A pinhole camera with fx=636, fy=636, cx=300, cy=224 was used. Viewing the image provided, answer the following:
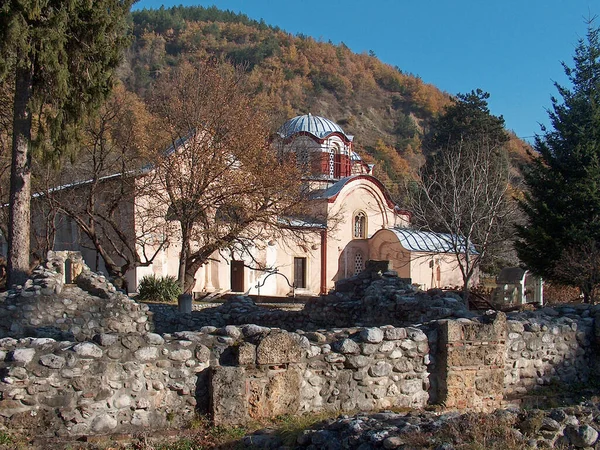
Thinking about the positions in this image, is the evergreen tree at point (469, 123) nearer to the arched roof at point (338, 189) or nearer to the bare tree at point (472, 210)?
the arched roof at point (338, 189)

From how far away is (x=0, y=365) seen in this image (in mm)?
5152

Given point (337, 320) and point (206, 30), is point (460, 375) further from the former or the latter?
point (206, 30)

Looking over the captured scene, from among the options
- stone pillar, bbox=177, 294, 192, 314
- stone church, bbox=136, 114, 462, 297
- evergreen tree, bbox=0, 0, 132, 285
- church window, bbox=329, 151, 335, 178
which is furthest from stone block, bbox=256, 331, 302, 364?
church window, bbox=329, 151, 335, 178

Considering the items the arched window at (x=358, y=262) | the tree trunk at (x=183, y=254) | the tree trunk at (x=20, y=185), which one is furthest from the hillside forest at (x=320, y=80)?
the tree trunk at (x=20, y=185)

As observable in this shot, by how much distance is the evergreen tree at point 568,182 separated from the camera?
64.2ft

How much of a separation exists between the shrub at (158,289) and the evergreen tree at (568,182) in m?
12.3

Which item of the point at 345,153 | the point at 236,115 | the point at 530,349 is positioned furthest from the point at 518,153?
the point at 530,349

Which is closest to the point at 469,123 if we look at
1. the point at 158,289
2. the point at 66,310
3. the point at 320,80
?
the point at 158,289

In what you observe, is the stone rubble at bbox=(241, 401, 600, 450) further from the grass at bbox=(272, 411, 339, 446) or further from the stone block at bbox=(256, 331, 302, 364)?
the stone block at bbox=(256, 331, 302, 364)

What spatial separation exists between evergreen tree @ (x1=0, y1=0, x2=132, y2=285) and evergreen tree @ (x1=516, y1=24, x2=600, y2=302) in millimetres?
13858

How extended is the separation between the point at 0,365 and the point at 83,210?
17933 millimetres

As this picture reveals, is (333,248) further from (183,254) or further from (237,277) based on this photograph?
(183,254)

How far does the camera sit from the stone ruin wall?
524cm

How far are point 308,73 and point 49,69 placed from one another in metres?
81.7
